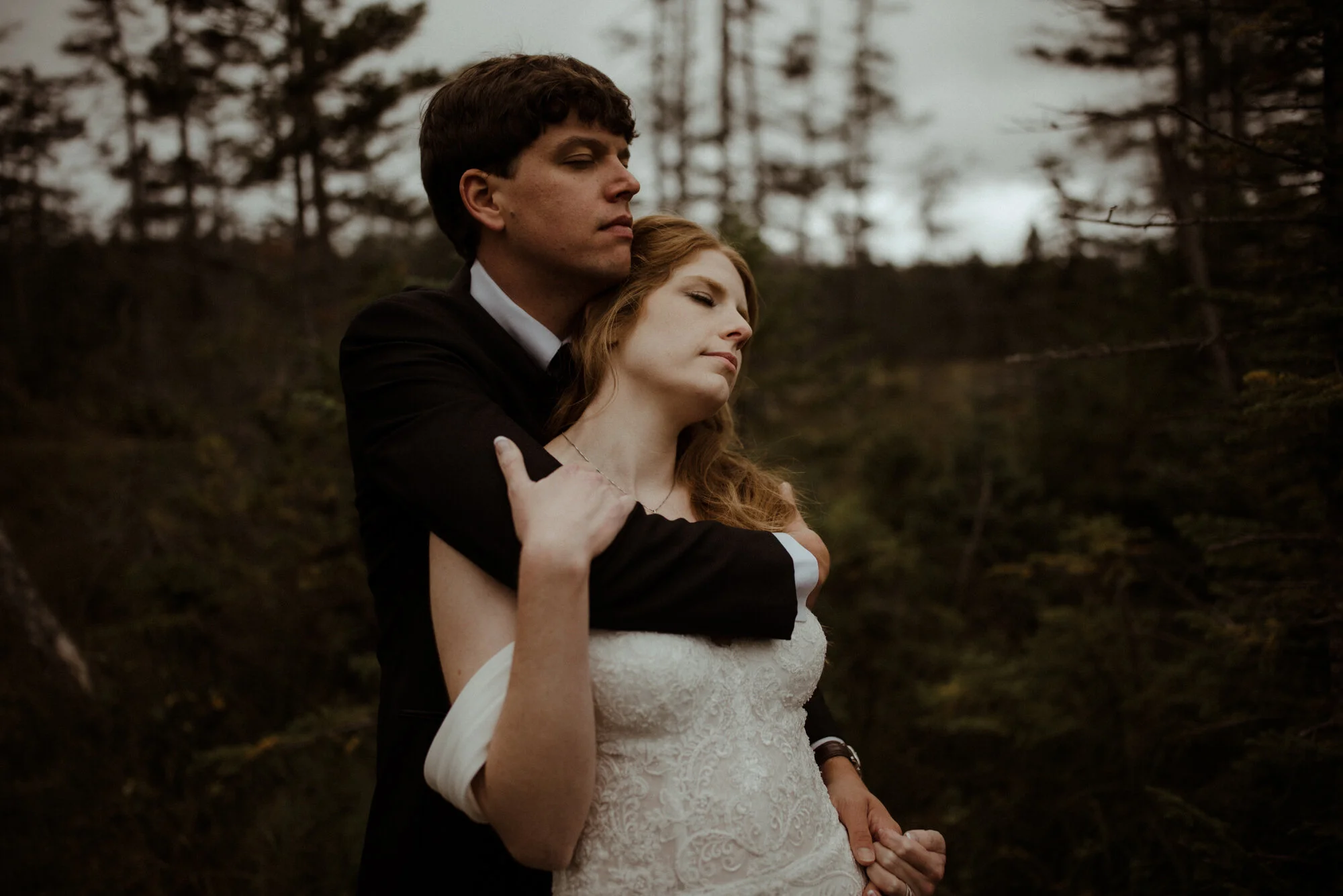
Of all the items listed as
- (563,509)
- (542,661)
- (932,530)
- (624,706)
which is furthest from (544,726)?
(932,530)

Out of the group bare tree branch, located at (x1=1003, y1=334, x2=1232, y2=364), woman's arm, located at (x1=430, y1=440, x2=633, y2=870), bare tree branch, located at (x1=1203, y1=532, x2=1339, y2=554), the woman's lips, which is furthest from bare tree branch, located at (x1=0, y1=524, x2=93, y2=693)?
bare tree branch, located at (x1=1203, y1=532, x2=1339, y2=554)

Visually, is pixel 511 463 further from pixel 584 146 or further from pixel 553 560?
pixel 584 146

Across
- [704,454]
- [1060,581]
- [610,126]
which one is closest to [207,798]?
[704,454]

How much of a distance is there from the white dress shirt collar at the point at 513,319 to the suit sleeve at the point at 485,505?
1.06 ft

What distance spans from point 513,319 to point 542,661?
42.6 inches

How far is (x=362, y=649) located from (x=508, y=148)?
14.8ft

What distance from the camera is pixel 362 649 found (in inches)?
223

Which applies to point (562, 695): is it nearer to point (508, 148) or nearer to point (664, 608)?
point (664, 608)

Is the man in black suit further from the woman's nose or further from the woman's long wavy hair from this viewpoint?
the woman's nose

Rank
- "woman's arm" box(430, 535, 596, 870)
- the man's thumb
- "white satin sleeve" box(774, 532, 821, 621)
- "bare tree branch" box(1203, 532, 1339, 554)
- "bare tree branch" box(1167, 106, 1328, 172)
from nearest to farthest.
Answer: "woman's arm" box(430, 535, 596, 870), the man's thumb, "white satin sleeve" box(774, 532, 821, 621), "bare tree branch" box(1167, 106, 1328, 172), "bare tree branch" box(1203, 532, 1339, 554)

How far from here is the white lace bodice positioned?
1725mm

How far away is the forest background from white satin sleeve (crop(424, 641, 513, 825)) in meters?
1.86

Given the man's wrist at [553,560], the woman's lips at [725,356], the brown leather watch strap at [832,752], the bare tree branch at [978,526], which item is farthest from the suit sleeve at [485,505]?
the bare tree branch at [978,526]

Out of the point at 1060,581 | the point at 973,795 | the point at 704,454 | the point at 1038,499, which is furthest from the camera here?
the point at 1038,499
